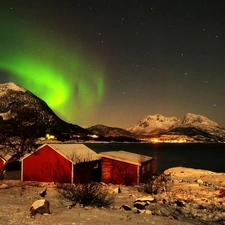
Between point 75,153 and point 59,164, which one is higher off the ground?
point 75,153

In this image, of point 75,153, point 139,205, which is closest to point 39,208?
point 139,205

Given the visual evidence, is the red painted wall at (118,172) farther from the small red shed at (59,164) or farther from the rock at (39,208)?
the rock at (39,208)

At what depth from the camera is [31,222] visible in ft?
40.3

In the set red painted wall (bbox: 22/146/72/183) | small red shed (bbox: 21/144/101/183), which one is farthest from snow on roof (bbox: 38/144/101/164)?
red painted wall (bbox: 22/146/72/183)

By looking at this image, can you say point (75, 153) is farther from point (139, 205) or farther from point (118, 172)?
point (139, 205)

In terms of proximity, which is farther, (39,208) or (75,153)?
(75,153)

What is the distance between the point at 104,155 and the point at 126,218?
65.2 feet

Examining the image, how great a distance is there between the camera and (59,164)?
103ft

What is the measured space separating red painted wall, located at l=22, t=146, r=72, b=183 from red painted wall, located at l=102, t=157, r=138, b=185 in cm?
472

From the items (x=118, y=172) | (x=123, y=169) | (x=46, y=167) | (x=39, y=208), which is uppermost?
(x=39, y=208)

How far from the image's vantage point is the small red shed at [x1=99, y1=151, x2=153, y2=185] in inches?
1277

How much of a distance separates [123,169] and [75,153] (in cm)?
530

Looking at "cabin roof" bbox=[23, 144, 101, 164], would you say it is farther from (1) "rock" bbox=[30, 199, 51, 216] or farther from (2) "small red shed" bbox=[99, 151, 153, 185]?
(1) "rock" bbox=[30, 199, 51, 216]

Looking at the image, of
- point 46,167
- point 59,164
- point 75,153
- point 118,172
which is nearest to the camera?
point 59,164
